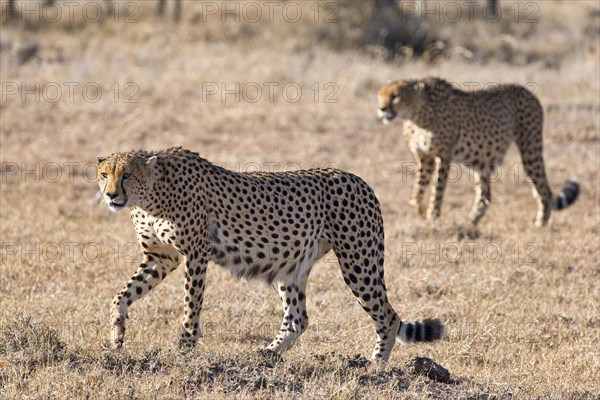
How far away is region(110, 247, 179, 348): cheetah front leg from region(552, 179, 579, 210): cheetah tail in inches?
184

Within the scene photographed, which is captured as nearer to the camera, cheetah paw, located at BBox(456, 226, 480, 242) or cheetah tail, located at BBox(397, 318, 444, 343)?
cheetah tail, located at BBox(397, 318, 444, 343)

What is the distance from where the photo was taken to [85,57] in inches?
627

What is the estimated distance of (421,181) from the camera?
9.77 metres

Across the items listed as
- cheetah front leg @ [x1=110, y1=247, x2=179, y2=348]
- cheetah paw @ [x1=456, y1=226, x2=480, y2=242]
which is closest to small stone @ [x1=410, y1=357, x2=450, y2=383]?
cheetah front leg @ [x1=110, y1=247, x2=179, y2=348]

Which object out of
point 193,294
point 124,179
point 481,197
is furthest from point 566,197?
point 124,179

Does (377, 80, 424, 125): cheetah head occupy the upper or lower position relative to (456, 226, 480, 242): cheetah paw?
upper

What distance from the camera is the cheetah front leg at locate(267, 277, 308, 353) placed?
5.95 metres

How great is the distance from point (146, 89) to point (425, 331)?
9413mm

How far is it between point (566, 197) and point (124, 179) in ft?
16.7

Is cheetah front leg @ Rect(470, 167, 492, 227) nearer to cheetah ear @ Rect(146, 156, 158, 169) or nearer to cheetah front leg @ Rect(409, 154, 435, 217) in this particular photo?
cheetah front leg @ Rect(409, 154, 435, 217)

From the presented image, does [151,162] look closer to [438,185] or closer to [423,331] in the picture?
[423,331]

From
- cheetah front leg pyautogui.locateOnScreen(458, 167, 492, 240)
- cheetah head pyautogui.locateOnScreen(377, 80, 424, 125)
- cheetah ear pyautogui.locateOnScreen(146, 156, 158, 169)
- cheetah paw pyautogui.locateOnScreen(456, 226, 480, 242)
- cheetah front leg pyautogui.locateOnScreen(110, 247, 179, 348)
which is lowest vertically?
cheetah paw pyautogui.locateOnScreen(456, 226, 480, 242)

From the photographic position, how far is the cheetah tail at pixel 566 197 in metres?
9.38

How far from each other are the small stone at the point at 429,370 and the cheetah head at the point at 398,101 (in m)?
4.64
